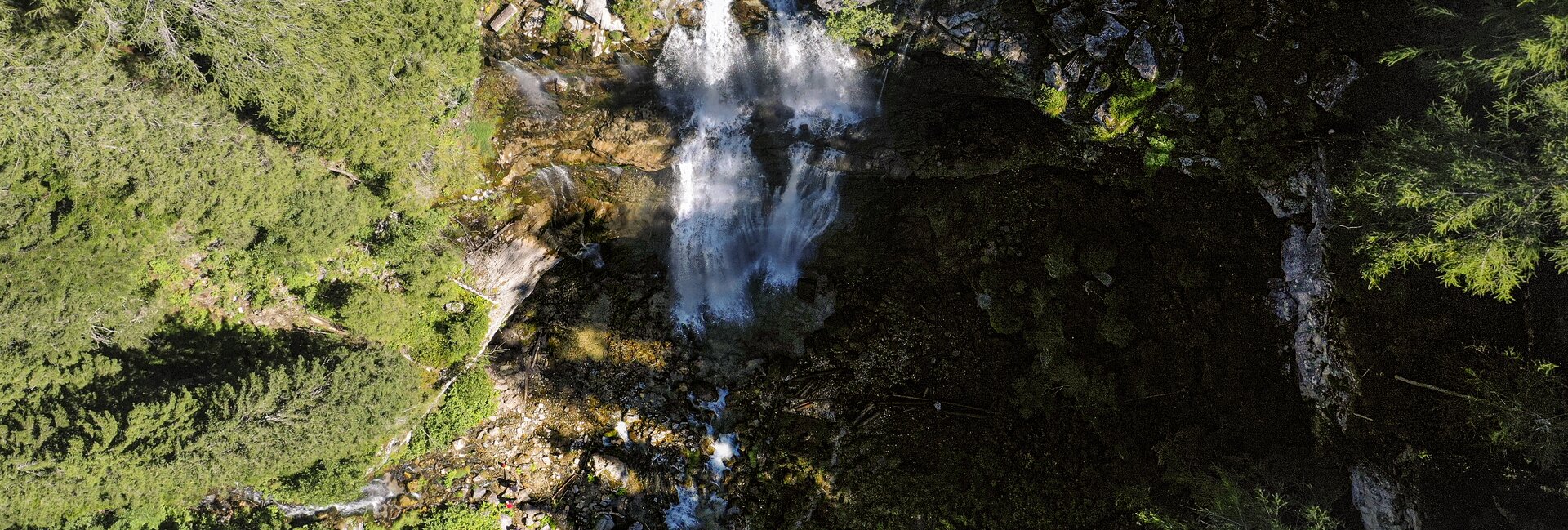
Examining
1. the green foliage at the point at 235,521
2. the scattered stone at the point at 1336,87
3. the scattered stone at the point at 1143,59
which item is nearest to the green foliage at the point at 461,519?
the green foliage at the point at 235,521

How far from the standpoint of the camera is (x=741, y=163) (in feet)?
42.9

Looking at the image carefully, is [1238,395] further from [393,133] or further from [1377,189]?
[393,133]

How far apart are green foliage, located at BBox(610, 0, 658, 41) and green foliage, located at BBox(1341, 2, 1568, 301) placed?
34.9 ft

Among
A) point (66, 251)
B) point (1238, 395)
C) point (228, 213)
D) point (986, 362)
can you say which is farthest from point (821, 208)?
point (66, 251)

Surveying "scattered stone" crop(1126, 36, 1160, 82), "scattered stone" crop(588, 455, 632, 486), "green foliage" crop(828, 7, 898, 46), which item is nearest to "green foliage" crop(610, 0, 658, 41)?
"green foliage" crop(828, 7, 898, 46)

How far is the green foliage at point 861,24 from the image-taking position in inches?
439

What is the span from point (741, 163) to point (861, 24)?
138 inches

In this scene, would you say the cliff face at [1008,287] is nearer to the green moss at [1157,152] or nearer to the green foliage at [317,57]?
the green moss at [1157,152]

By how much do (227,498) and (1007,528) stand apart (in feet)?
48.0

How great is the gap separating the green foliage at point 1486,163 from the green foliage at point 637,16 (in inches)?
419

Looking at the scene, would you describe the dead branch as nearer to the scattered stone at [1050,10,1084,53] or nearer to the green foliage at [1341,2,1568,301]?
the green foliage at [1341,2,1568,301]

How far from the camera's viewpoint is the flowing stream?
12086mm


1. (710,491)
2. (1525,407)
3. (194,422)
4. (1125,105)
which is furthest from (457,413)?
(1525,407)

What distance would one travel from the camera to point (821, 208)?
43.0 ft
